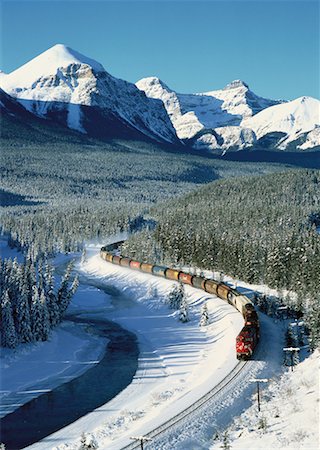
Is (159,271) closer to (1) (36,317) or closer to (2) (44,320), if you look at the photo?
(2) (44,320)

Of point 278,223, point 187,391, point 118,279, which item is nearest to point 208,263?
point 118,279

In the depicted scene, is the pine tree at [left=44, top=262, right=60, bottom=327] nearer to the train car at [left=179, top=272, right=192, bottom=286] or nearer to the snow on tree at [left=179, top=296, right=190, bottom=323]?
the snow on tree at [left=179, top=296, right=190, bottom=323]

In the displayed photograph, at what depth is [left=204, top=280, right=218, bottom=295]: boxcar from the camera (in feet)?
279

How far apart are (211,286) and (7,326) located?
3529cm

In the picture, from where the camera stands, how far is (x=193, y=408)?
42.2m

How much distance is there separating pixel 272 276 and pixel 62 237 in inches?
3755

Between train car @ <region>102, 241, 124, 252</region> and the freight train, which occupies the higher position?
the freight train

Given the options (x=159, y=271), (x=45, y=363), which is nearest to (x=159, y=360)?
(x=45, y=363)

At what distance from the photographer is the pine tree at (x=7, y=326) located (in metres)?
59.4

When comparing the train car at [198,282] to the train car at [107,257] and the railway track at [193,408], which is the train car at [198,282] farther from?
the train car at [107,257]

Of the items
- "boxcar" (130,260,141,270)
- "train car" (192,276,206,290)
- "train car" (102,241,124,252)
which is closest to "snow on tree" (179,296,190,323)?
"train car" (192,276,206,290)

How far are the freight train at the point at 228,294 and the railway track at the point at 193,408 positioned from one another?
204 cm

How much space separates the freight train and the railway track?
204cm

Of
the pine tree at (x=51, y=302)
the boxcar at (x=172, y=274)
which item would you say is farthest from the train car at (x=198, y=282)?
the pine tree at (x=51, y=302)
